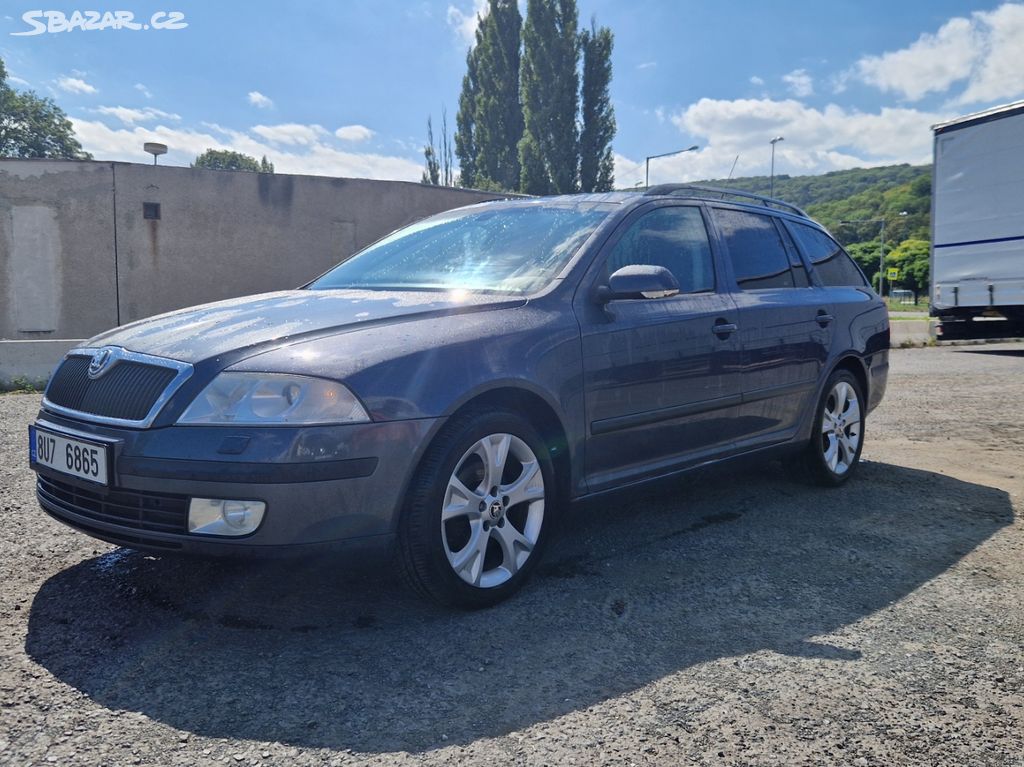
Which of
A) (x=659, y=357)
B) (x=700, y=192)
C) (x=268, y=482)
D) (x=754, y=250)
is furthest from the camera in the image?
(x=754, y=250)

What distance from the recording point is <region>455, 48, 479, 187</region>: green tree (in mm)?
48031

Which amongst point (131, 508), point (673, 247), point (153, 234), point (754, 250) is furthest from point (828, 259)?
point (153, 234)

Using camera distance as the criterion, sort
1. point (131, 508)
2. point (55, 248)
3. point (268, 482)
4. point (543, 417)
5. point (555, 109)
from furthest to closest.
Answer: point (555, 109) → point (55, 248) → point (543, 417) → point (131, 508) → point (268, 482)

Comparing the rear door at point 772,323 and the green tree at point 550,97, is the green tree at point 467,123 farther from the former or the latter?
the rear door at point 772,323

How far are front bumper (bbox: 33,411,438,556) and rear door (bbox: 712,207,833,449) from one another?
2243 millimetres

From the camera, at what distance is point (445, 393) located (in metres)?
2.82

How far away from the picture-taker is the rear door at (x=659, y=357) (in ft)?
11.3

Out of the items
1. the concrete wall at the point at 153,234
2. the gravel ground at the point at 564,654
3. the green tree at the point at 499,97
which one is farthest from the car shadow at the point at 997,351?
the green tree at the point at 499,97

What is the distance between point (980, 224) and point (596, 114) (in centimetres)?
2850

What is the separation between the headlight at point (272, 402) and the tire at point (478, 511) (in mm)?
359

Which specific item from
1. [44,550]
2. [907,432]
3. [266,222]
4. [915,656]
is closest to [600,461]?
[915,656]

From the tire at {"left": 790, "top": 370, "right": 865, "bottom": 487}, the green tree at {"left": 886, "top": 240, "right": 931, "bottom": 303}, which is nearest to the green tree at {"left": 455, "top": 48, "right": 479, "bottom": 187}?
the tire at {"left": 790, "top": 370, "right": 865, "bottom": 487}

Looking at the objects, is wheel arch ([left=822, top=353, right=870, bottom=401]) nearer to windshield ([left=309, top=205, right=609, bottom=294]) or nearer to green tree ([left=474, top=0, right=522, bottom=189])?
windshield ([left=309, top=205, right=609, bottom=294])

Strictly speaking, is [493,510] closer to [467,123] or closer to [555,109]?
[555,109]
